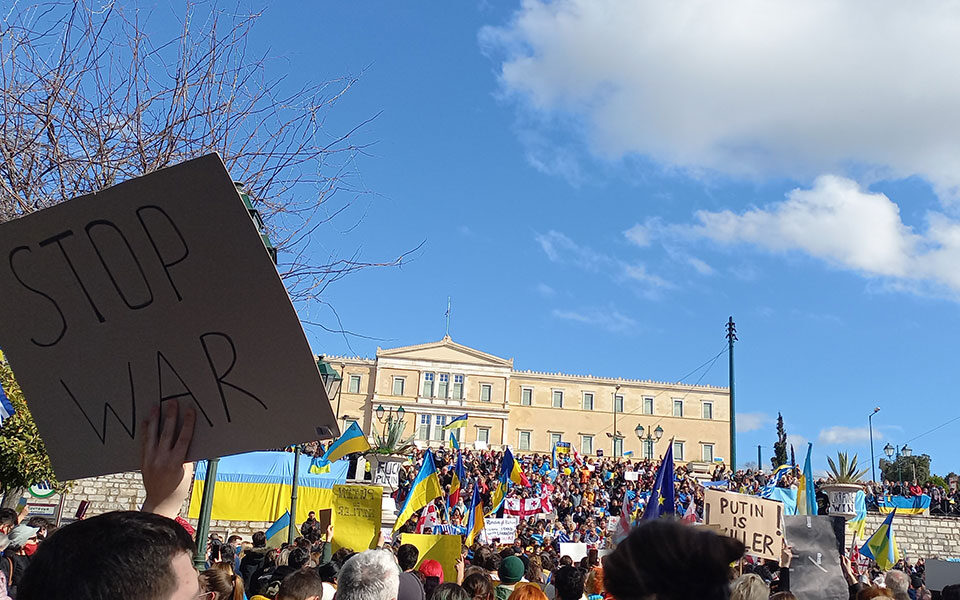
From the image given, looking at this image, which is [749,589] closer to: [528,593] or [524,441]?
[528,593]

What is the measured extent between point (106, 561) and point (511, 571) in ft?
17.7

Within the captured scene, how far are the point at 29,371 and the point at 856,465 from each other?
28.7 m

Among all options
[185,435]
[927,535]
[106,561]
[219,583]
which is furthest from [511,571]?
[927,535]

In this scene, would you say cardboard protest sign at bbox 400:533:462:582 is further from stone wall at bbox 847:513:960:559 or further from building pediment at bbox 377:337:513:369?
building pediment at bbox 377:337:513:369

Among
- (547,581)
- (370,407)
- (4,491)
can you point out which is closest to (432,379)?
(370,407)

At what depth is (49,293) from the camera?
6.66 ft

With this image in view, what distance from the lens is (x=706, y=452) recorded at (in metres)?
86.6

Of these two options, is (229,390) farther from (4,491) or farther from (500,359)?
(500,359)

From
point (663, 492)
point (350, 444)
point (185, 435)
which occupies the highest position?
point (350, 444)

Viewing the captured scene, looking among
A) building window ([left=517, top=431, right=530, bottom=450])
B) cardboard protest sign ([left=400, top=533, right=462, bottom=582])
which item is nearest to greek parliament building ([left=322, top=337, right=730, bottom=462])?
building window ([left=517, top=431, right=530, bottom=450])

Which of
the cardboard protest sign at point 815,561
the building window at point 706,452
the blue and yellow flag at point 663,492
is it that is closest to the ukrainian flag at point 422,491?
the blue and yellow flag at point 663,492

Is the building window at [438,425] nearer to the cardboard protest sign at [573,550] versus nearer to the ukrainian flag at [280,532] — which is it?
the cardboard protest sign at [573,550]

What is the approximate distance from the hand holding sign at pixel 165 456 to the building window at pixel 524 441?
85.8 meters

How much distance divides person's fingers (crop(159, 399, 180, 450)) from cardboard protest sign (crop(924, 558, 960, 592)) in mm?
16735
